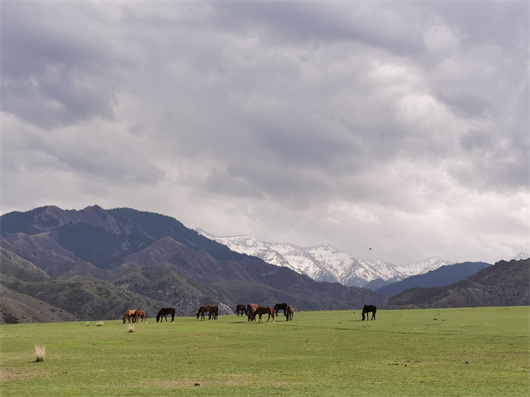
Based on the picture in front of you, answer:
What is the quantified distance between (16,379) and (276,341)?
21958 millimetres

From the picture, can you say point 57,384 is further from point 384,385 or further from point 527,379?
point 527,379

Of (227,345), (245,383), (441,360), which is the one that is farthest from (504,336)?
(245,383)

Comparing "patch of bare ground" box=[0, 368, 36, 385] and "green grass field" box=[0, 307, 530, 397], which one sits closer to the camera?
"green grass field" box=[0, 307, 530, 397]

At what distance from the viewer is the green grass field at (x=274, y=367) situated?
20453mm

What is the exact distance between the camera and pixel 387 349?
1367 inches

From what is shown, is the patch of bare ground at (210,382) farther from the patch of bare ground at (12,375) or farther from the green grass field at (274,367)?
the patch of bare ground at (12,375)

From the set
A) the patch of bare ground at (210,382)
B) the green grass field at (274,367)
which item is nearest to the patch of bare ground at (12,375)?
the green grass field at (274,367)

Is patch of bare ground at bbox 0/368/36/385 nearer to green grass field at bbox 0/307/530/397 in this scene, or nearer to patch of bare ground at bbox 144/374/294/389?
green grass field at bbox 0/307/530/397

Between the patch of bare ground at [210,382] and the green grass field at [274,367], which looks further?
the patch of bare ground at [210,382]

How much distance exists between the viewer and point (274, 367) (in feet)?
87.5

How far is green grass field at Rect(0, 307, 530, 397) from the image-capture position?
67.1 feet

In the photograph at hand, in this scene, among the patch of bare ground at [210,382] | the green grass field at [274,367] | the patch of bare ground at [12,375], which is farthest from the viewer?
the patch of bare ground at [12,375]

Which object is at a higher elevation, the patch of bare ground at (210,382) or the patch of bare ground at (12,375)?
the patch of bare ground at (210,382)

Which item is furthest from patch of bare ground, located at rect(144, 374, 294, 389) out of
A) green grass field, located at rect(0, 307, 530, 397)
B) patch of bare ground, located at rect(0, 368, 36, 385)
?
patch of bare ground, located at rect(0, 368, 36, 385)
